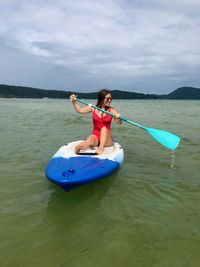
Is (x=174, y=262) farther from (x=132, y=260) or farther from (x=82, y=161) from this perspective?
(x=82, y=161)

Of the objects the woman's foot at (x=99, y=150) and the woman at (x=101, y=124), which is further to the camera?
the woman at (x=101, y=124)

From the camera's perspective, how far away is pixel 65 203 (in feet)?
14.9

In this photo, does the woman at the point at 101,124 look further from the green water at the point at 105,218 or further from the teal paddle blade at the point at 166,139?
the teal paddle blade at the point at 166,139

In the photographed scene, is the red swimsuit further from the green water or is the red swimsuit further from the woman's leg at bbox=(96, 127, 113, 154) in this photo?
the green water

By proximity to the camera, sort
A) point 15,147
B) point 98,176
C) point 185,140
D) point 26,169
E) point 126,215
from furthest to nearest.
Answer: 1. point 185,140
2. point 15,147
3. point 26,169
4. point 98,176
5. point 126,215

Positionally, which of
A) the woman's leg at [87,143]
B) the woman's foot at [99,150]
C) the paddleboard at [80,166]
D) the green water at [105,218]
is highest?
the woman's leg at [87,143]

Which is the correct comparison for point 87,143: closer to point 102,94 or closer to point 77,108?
point 77,108

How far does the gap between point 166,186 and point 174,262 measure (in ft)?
7.57

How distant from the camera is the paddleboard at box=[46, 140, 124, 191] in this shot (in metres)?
4.46

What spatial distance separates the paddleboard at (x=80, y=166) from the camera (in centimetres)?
446

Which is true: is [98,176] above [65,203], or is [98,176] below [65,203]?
above

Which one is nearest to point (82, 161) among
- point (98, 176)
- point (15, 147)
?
point (98, 176)

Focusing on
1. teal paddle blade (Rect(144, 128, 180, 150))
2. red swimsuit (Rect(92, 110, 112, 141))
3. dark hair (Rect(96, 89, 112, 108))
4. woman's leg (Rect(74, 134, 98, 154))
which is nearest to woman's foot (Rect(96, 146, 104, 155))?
woman's leg (Rect(74, 134, 98, 154))

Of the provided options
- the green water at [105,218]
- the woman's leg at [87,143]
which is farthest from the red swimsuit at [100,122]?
the green water at [105,218]
